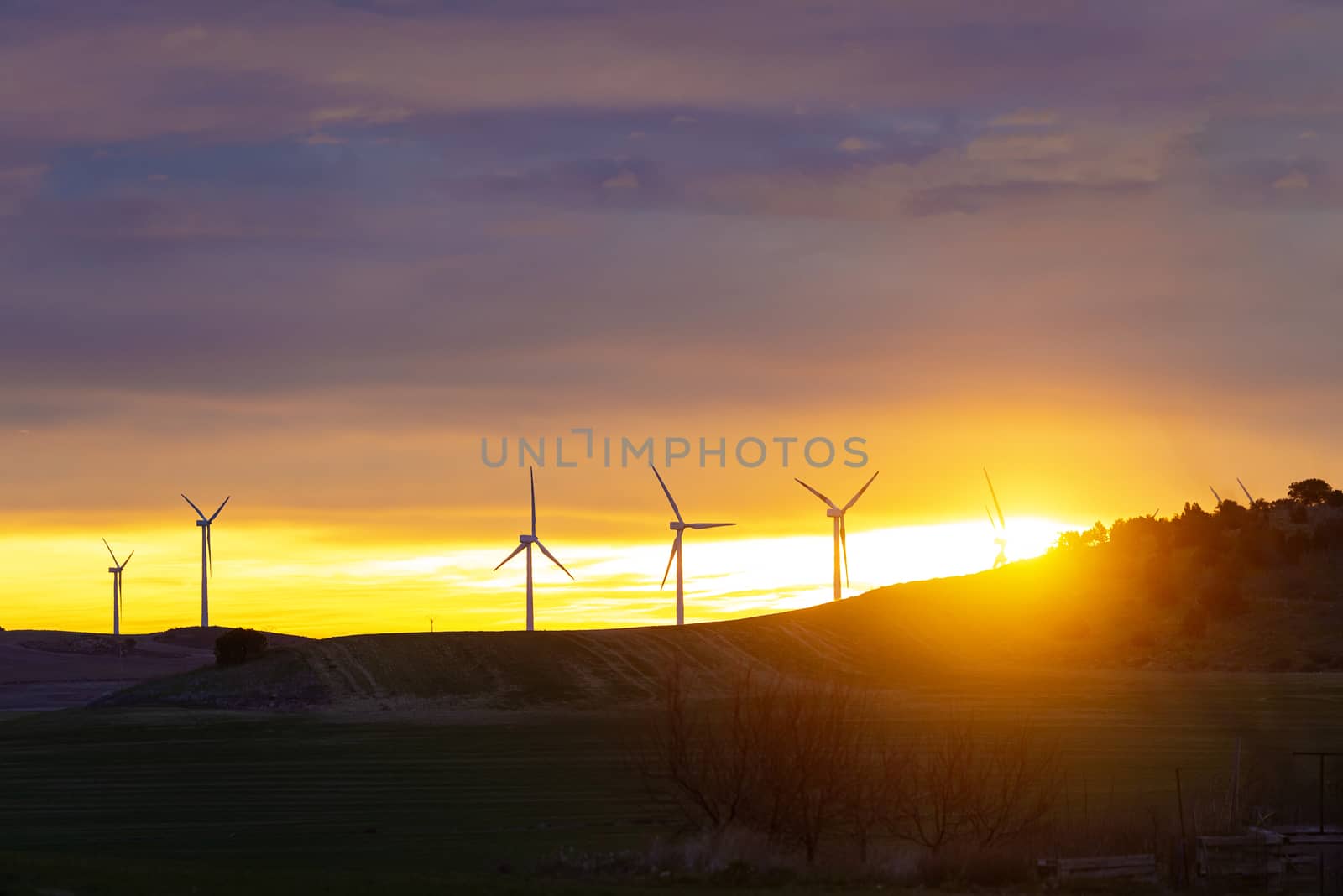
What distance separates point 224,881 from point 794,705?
17339mm

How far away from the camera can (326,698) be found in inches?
5172

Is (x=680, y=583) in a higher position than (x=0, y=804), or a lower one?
higher

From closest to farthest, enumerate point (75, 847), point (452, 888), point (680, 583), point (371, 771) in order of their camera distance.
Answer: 1. point (452, 888)
2. point (75, 847)
3. point (371, 771)
4. point (680, 583)

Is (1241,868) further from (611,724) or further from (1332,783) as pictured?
(611,724)

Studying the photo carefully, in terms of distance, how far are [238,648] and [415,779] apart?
71305 millimetres

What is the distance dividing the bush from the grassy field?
17288 millimetres

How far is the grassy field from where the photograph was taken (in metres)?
49.4

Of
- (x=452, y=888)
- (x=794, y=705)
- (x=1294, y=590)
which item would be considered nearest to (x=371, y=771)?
(x=794, y=705)

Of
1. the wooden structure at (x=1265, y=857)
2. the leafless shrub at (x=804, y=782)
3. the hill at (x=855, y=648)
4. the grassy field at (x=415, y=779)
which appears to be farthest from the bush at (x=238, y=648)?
the wooden structure at (x=1265, y=857)

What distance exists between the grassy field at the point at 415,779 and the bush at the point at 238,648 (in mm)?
17288

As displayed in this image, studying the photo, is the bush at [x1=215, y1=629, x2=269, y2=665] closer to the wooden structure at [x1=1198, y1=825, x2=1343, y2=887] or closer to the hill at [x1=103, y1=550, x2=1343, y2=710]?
the hill at [x1=103, y1=550, x2=1343, y2=710]

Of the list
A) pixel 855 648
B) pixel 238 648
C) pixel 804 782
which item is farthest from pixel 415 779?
pixel 855 648

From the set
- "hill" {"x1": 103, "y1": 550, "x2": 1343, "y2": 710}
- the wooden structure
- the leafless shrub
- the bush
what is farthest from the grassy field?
the bush

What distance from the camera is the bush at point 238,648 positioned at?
474 ft
